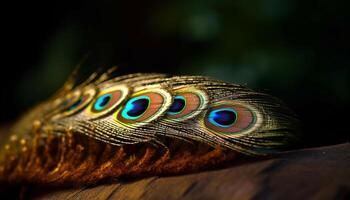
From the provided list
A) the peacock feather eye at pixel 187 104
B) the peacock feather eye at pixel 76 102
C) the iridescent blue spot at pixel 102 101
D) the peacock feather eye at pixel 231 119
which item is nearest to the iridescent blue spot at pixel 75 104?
the peacock feather eye at pixel 76 102

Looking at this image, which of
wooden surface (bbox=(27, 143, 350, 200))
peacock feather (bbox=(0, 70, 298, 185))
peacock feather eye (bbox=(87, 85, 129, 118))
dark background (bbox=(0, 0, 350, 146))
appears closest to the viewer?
wooden surface (bbox=(27, 143, 350, 200))

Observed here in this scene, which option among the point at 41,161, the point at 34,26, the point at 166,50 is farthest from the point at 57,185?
the point at 34,26

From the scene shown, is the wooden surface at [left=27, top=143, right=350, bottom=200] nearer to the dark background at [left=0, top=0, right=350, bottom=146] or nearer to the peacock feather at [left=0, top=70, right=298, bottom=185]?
the peacock feather at [left=0, top=70, right=298, bottom=185]

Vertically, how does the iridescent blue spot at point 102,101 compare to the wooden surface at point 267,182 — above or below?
above

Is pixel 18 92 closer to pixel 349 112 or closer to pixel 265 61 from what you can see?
pixel 265 61

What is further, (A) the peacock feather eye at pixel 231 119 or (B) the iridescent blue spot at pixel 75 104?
(B) the iridescent blue spot at pixel 75 104

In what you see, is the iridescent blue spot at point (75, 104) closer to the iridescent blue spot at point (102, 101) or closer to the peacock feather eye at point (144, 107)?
the iridescent blue spot at point (102, 101)

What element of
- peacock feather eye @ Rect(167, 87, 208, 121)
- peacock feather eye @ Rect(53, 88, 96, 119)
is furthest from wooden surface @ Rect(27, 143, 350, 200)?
peacock feather eye @ Rect(53, 88, 96, 119)
